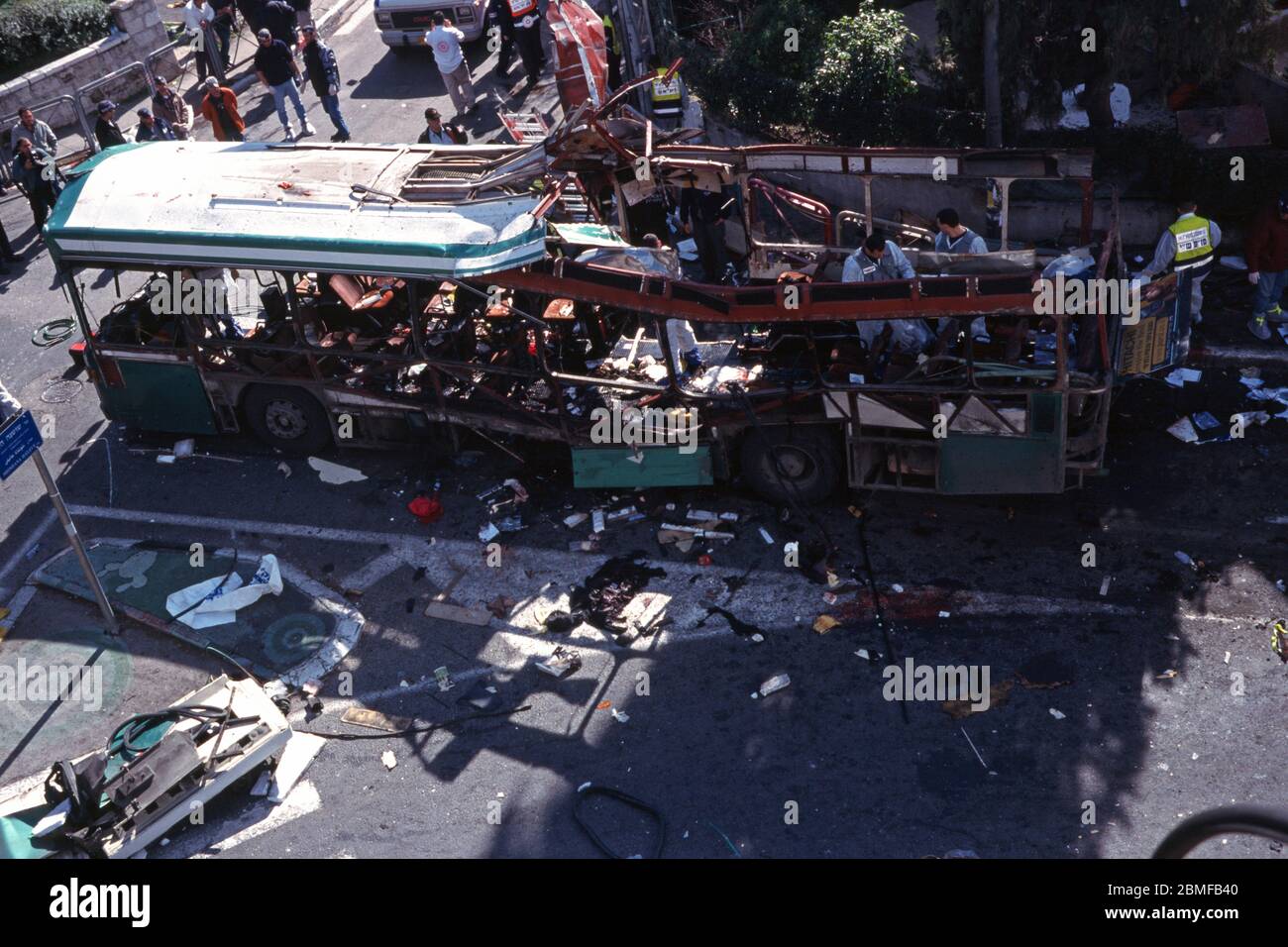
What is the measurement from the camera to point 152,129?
16.6 meters

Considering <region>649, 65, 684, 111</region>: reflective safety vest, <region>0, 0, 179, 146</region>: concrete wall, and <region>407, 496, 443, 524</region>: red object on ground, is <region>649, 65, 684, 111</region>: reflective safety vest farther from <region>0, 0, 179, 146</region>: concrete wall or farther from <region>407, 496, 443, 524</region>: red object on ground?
<region>0, 0, 179, 146</region>: concrete wall

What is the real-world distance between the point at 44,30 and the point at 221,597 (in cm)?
1280

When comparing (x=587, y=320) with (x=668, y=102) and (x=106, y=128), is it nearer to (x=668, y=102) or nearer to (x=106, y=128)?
(x=668, y=102)

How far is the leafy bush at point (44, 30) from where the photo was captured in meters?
18.8

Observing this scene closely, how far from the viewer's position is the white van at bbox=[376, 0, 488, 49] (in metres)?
18.8

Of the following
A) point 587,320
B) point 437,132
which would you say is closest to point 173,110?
point 437,132

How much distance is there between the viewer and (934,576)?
32.4ft

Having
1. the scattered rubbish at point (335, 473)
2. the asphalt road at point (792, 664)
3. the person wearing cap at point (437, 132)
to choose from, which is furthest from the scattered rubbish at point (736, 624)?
the person wearing cap at point (437, 132)

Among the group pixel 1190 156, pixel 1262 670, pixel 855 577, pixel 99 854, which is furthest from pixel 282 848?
pixel 1190 156

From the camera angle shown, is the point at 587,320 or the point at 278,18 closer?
the point at 587,320

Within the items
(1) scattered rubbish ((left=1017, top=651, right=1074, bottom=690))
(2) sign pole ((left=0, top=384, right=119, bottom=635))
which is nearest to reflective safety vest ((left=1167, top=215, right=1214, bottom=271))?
(1) scattered rubbish ((left=1017, top=651, right=1074, bottom=690))

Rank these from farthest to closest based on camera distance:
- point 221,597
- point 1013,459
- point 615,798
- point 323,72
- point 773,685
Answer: point 323,72 → point 221,597 → point 1013,459 → point 773,685 → point 615,798

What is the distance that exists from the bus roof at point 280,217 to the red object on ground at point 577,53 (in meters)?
3.37

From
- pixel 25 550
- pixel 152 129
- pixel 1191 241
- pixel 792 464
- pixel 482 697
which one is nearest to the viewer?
pixel 482 697
